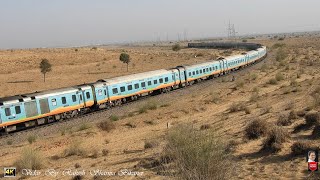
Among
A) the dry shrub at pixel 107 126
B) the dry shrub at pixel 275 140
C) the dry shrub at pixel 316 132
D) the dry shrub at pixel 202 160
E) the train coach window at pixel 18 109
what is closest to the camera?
the dry shrub at pixel 202 160

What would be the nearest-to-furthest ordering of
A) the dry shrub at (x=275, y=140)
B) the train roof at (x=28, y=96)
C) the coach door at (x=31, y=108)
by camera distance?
the dry shrub at (x=275, y=140) → the train roof at (x=28, y=96) → the coach door at (x=31, y=108)

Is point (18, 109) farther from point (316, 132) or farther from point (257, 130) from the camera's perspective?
point (316, 132)

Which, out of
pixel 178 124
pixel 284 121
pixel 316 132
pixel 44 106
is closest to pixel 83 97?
pixel 44 106

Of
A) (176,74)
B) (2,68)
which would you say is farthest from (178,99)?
(2,68)

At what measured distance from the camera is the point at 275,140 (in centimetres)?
1391

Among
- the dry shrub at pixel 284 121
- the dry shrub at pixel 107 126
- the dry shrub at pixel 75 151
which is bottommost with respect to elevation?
the dry shrub at pixel 107 126

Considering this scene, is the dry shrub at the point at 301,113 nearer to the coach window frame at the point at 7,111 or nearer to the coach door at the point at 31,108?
the coach door at the point at 31,108

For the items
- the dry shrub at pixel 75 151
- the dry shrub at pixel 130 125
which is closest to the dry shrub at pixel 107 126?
the dry shrub at pixel 130 125

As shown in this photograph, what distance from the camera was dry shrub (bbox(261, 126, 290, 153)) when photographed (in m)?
13.6

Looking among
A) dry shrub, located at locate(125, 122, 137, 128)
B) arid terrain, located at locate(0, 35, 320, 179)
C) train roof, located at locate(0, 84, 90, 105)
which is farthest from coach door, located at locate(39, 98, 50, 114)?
dry shrub, located at locate(125, 122, 137, 128)

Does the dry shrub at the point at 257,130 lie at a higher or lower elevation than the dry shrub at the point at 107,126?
higher

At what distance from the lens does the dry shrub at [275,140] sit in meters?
13.6

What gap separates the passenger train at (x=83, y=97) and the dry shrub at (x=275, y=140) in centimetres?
1754

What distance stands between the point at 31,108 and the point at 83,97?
494cm
